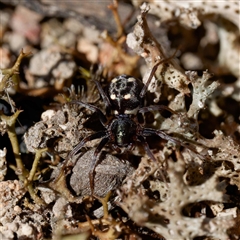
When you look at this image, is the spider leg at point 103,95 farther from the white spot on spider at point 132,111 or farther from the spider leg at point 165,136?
the spider leg at point 165,136

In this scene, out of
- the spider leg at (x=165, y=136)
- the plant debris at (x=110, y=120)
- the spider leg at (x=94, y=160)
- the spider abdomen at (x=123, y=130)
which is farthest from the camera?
the spider abdomen at (x=123, y=130)

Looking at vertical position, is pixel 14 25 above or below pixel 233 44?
below

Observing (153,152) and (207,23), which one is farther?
(207,23)

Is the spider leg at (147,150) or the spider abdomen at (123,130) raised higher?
the spider leg at (147,150)

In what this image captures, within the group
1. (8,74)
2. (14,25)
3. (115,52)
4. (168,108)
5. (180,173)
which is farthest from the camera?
(14,25)

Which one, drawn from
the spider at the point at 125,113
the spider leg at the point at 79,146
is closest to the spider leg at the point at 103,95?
the spider at the point at 125,113

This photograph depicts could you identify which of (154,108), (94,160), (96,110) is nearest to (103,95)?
(96,110)

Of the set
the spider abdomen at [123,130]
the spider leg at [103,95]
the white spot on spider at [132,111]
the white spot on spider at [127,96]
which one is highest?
the white spot on spider at [127,96]

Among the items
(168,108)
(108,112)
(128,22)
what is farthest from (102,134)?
(128,22)

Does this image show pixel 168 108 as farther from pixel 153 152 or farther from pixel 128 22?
pixel 128 22
